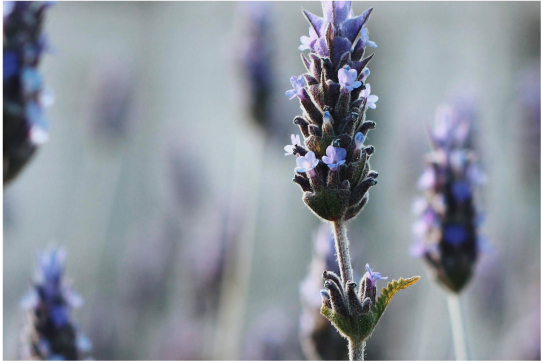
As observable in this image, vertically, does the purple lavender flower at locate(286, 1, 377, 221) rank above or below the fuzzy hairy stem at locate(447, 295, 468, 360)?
above

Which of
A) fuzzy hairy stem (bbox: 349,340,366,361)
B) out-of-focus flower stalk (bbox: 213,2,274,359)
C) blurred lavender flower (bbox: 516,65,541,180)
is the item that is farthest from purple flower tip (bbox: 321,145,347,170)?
blurred lavender flower (bbox: 516,65,541,180)

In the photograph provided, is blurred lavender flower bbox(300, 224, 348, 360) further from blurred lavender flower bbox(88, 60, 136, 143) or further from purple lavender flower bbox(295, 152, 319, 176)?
blurred lavender flower bbox(88, 60, 136, 143)

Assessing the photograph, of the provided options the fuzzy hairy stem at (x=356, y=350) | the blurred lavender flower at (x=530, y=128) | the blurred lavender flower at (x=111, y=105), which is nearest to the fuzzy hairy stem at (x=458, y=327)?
the fuzzy hairy stem at (x=356, y=350)

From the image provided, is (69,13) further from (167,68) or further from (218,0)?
(218,0)

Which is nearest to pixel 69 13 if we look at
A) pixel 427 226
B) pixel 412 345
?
pixel 412 345

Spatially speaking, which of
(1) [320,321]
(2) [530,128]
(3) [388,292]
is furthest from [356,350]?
(2) [530,128]

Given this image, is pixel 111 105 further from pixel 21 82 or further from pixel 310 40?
pixel 310 40
